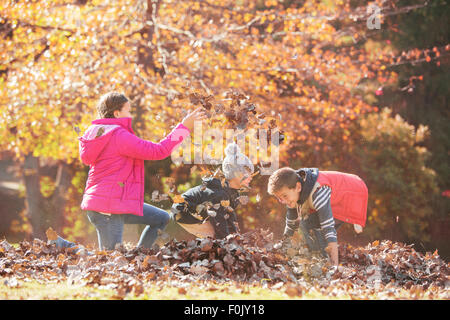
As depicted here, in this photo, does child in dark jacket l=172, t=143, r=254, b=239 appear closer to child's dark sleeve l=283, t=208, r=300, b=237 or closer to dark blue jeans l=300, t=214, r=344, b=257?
child's dark sleeve l=283, t=208, r=300, b=237

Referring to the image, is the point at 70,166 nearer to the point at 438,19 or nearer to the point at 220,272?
the point at 220,272

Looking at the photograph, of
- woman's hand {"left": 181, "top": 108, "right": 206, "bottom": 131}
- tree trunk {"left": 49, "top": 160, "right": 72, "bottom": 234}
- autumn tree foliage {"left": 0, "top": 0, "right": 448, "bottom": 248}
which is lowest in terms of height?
tree trunk {"left": 49, "top": 160, "right": 72, "bottom": 234}

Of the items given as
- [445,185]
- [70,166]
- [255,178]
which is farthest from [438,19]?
[70,166]

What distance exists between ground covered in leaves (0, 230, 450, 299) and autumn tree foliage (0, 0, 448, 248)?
10.8 feet

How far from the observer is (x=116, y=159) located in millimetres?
4484

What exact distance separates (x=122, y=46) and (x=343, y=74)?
3792 mm

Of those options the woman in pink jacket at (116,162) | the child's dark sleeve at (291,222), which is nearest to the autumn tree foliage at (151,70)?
the child's dark sleeve at (291,222)

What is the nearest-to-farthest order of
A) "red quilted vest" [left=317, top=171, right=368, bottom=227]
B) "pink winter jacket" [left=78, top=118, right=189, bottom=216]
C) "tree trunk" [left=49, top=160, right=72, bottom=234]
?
"pink winter jacket" [left=78, top=118, right=189, bottom=216] < "red quilted vest" [left=317, top=171, right=368, bottom=227] < "tree trunk" [left=49, top=160, right=72, bottom=234]

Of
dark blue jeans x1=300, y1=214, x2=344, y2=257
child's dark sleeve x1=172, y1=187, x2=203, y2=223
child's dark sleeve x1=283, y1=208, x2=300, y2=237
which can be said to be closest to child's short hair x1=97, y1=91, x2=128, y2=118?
child's dark sleeve x1=172, y1=187, x2=203, y2=223

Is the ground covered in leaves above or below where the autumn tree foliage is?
below

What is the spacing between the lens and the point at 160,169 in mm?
9016

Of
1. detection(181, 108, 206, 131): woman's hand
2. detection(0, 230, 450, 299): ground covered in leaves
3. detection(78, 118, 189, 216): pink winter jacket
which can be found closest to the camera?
detection(0, 230, 450, 299): ground covered in leaves

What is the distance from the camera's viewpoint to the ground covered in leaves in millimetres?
3812

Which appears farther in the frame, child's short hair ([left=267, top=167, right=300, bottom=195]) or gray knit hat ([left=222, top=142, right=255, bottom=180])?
gray knit hat ([left=222, top=142, right=255, bottom=180])
